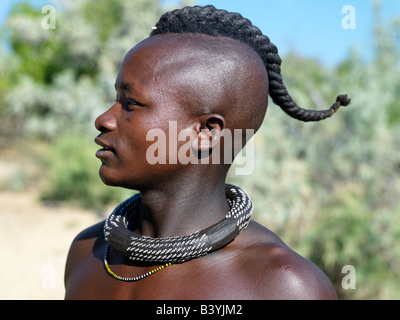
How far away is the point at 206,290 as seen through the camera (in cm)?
146

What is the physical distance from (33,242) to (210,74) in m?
6.57

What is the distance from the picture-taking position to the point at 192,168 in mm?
1547

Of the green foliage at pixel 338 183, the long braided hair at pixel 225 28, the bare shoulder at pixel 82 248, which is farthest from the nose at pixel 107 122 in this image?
the green foliage at pixel 338 183

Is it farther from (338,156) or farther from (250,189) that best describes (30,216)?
(338,156)

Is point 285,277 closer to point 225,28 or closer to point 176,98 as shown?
point 176,98

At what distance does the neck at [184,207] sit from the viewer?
157 centimetres

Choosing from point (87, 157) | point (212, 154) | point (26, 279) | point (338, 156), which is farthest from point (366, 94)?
→ point (87, 157)

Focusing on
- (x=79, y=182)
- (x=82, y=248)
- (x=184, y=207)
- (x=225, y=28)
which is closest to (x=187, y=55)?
(x=225, y=28)

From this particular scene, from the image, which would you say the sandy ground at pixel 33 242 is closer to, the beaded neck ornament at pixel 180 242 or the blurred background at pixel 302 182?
the blurred background at pixel 302 182

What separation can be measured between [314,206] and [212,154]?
385 cm

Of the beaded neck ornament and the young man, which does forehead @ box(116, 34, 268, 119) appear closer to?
the young man

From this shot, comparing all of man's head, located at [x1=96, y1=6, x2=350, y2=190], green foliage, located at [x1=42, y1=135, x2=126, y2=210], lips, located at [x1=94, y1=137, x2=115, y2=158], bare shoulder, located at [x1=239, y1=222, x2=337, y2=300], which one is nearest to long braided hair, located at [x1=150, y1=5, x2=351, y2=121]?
man's head, located at [x1=96, y1=6, x2=350, y2=190]

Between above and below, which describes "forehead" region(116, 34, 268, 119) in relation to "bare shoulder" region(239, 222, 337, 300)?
above

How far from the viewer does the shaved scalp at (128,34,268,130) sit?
148cm
